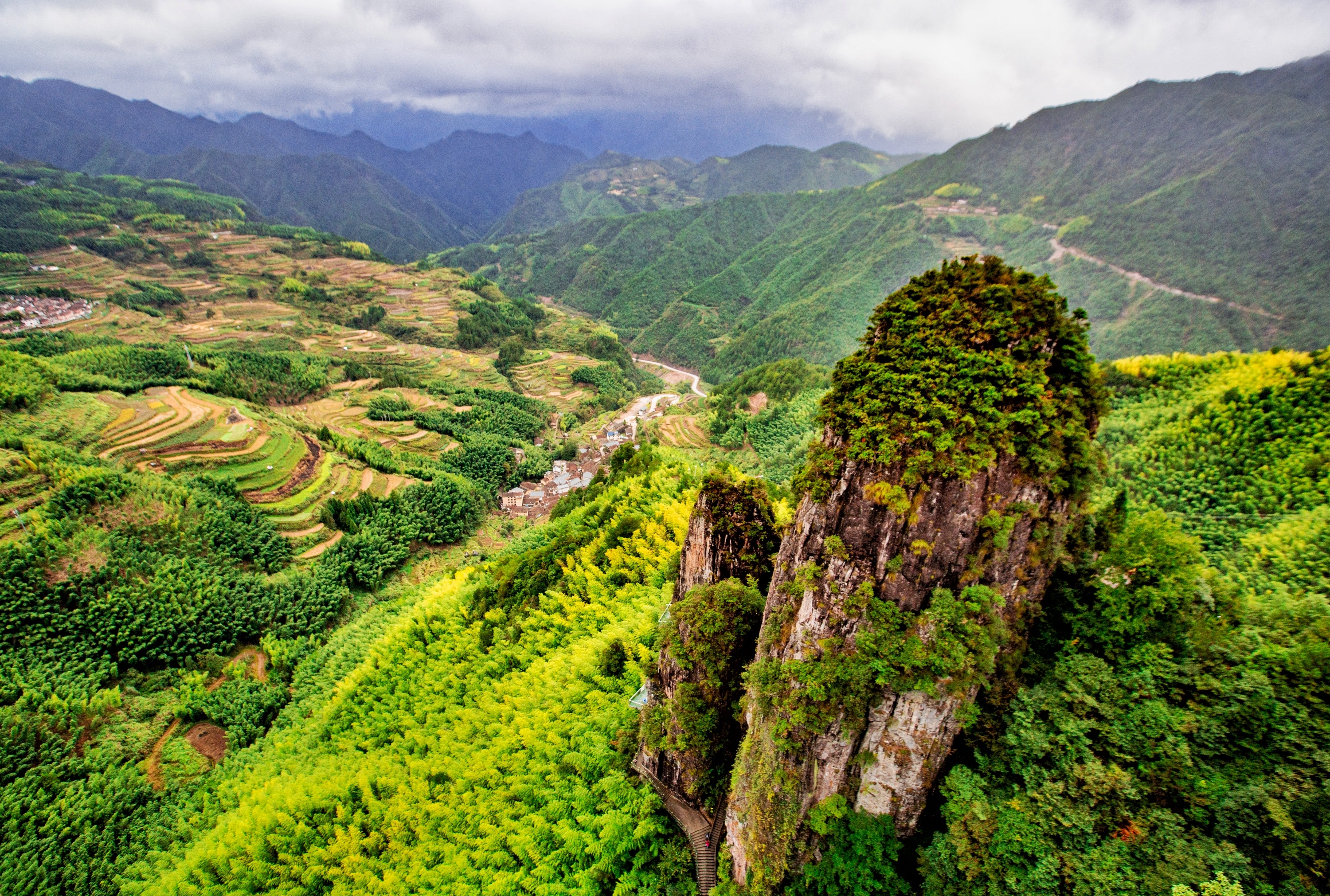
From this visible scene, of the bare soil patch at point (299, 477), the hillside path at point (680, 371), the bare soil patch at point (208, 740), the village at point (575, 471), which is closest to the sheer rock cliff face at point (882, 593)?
the bare soil patch at point (208, 740)

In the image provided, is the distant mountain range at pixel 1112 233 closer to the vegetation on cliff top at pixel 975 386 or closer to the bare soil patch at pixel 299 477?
the bare soil patch at pixel 299 477

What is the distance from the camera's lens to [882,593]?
37.7 feet

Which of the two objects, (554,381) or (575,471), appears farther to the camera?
(554,381)

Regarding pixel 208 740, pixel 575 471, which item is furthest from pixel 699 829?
pixel 575 471

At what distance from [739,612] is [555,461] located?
67.1 meters

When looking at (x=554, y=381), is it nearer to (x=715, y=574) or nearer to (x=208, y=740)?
(x=208, y=740)

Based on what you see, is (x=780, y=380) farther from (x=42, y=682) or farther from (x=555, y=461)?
(x=42, y=682)

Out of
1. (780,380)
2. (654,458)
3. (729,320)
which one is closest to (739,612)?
(654,458)

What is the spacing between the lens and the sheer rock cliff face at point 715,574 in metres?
15.7

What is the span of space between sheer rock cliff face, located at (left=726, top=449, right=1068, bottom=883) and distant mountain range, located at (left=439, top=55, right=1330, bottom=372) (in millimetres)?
110205

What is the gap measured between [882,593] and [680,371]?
488 feet

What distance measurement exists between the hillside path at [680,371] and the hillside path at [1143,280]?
91087mm

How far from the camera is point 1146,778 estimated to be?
32.6 ft

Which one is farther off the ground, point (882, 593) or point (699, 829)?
point (882, 593)
